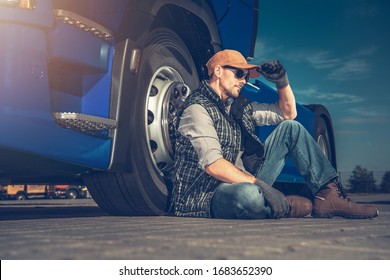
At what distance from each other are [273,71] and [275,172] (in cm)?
62

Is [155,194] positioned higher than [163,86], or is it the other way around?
[163,86]

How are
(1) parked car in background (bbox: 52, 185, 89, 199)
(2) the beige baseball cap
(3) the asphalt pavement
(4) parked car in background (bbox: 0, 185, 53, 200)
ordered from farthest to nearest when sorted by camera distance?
(1) parked car in background (bbox: 52, 185, 89, 199) < (4) parked car in background (bbox: 0, 185, 53, 200) < (2) the beige baseball cap < (3) the asphalt pavement

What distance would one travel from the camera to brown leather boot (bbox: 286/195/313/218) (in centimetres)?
284

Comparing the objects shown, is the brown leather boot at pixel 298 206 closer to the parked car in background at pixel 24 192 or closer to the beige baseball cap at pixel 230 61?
the beige baseball cap at pixel 230 61

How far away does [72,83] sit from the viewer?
241 centimetres

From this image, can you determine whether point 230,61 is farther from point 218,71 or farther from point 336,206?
point 336,206

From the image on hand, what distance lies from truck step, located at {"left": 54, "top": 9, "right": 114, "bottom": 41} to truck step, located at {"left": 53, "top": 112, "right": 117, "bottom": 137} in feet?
1.36

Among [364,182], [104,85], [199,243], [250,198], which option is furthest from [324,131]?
[364,182]

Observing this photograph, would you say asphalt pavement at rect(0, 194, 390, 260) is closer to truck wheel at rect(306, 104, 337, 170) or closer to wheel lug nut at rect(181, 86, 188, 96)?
wheel lug nut at rect(181, 86, 188, 96)

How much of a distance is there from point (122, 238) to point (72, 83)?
3.30ft

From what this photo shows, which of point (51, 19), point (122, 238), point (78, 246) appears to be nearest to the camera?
point (78, 246)

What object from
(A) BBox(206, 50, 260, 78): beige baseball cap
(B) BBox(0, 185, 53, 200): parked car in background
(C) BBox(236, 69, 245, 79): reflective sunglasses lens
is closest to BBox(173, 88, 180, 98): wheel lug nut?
(A) BBox(206, 50, 260, 78): beige baseball cap

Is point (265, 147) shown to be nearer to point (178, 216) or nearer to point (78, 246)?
point (178, 216)
